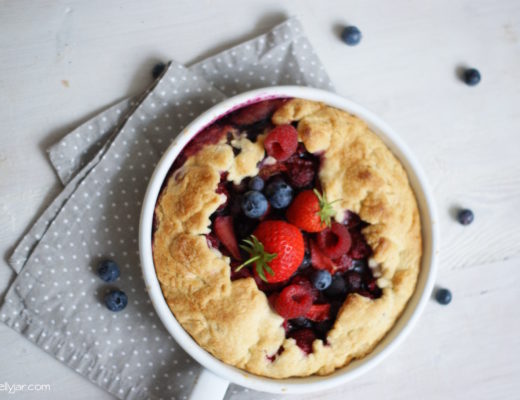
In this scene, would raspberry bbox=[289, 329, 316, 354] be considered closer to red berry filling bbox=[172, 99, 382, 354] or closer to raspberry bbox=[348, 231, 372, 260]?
red berry filling bbox=[172, 99, 382, 354]

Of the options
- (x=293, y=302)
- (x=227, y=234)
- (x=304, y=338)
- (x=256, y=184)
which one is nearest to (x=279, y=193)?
(x=256, y=184)

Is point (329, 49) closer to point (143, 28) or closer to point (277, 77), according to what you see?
point (277, 77)

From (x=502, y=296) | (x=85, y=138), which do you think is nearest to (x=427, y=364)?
(x=502, y=296)

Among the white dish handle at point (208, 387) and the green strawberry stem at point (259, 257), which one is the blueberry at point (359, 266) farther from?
the white dish handle at point (208, 387)

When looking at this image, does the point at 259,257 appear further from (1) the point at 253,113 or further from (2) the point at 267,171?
(1) the point at 253,113

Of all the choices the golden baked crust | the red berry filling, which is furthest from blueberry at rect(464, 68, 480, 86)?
the red berry filling

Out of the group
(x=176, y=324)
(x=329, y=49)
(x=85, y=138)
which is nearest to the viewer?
(x=176, y=324)

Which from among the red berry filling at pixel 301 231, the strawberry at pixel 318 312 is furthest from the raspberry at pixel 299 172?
the strawberry at pixel 318 312
